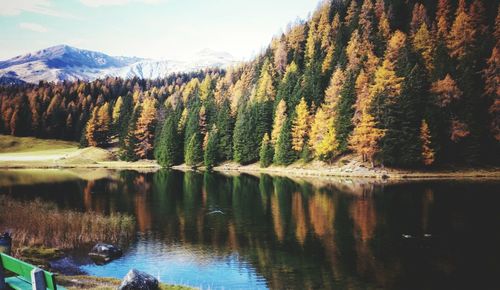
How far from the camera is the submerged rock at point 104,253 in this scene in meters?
32.0

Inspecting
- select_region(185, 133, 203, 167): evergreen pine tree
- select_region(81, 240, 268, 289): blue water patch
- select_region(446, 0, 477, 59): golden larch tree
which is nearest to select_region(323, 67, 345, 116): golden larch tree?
select_region(446, 0, 477, 59): golden larch tree

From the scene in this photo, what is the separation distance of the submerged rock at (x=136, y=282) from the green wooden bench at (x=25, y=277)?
36.7 ft

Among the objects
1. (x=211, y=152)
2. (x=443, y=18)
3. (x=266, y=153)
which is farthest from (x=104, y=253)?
(x=443, y=18)

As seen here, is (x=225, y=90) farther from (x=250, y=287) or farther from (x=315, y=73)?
(x=250, y=287)

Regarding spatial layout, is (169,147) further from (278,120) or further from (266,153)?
(278,120)

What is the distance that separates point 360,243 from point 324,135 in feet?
216

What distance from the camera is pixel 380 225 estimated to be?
4347 centimetres

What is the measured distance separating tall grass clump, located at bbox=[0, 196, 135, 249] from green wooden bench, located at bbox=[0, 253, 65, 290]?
25426 mm

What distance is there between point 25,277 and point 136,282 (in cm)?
1291

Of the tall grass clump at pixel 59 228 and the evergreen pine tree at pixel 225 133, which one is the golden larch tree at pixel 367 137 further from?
the tall grass clump at pixel 59 228

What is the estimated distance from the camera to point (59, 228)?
3891cm

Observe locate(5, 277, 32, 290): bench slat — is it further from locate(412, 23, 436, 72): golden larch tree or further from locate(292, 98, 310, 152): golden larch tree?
locate(412, 23, 436, 72): golden larch tree

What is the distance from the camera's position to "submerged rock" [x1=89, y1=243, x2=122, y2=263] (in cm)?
3199

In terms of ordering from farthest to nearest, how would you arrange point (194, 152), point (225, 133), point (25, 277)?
point (194, 152), point (225, 133), point (25, 277)
